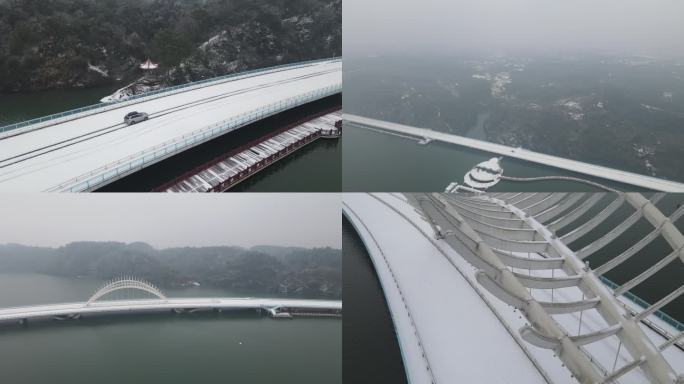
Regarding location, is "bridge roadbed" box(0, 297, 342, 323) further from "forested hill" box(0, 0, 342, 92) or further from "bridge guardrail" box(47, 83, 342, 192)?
"forested hill" box(0, 0, 342, 92)

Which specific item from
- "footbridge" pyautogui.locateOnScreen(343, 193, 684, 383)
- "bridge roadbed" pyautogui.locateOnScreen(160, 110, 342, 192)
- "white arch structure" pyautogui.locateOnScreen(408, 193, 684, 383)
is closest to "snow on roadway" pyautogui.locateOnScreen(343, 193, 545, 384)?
"footbridge" pyautogui.locateOnScreen(343, 193, 684, 383)

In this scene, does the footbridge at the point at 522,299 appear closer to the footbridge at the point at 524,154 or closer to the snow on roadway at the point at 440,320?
the snow on roadway at the point at 440,320

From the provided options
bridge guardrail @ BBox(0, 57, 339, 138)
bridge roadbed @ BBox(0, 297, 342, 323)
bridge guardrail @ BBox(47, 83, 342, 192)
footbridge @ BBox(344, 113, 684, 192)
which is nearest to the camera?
bridge guardrail @ BBox(47, 83, 342, 192)

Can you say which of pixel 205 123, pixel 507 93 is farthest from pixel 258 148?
pixel 507 93

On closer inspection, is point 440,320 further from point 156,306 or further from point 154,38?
point 156,306

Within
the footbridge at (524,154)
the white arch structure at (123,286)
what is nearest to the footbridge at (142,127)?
the footbridge at (524,154)

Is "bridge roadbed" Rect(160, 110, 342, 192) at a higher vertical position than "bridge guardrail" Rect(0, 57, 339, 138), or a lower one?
lower

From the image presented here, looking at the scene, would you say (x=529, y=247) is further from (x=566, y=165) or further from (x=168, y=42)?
(x=168, y=42)
